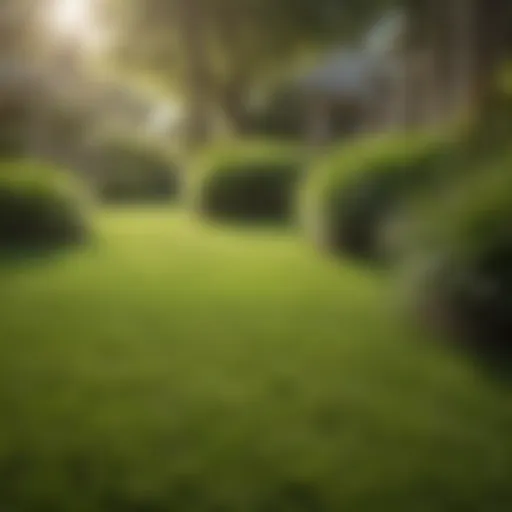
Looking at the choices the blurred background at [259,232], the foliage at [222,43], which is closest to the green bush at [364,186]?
the blurred background at [259,232]

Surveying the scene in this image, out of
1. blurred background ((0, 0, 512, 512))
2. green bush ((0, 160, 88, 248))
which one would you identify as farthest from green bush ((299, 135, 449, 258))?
green bush ((0, 160, 88, 248))

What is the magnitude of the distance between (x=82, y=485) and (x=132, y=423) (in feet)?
0.49

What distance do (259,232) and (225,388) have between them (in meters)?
0.38

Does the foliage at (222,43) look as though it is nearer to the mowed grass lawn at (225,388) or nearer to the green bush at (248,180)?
the green bush at (248,180)

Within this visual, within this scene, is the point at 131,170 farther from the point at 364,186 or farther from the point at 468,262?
the point at 468,262

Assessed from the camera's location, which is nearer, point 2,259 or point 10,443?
point 10,443

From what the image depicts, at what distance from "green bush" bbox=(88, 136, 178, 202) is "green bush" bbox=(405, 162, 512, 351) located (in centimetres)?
54

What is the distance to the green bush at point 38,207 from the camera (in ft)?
4.75

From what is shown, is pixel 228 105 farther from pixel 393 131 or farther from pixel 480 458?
pixel 480 458

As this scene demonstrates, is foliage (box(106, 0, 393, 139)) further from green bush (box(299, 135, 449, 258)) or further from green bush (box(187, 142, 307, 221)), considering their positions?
green bush (box(299, 135, 449, 258))

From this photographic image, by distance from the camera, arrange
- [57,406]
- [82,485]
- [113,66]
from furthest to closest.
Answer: [113,66] < [57,406] < [82,485]

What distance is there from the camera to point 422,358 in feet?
4.76

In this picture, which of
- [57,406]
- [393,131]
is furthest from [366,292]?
[57,406]

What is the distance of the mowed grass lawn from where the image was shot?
1.26 metres
